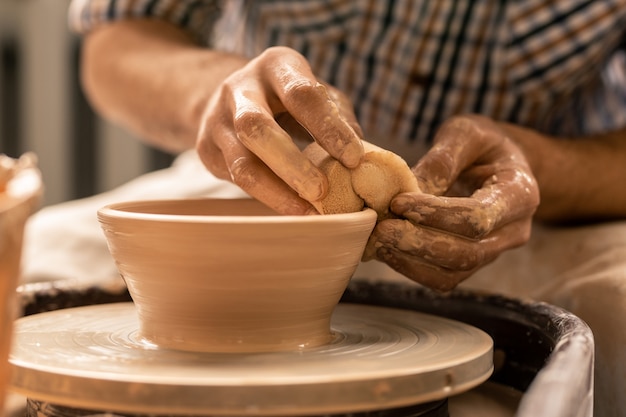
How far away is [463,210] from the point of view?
2.71 feet

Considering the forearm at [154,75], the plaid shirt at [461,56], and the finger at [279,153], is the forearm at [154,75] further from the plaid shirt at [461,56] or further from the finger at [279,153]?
the finger at [279,153]

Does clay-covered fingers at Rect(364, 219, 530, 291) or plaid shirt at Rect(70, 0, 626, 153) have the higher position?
plaid shirt at Rect(70, 0, 626, 153)

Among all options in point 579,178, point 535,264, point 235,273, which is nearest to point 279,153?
point 235,273

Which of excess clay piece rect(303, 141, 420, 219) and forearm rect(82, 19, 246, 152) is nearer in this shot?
excess clay piece rect(303, 141, 420, 219)

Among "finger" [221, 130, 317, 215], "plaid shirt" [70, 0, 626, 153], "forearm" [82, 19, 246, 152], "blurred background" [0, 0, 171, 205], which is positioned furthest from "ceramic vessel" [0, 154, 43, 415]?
"blurred background" [0, 0, 171, 205]

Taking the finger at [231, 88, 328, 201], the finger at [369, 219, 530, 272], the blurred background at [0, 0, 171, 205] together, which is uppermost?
the finger at [231, 88, 328, 201]

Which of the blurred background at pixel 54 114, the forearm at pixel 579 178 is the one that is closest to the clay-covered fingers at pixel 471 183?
the forearm at pixel 579 178

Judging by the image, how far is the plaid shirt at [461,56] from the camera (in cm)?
137

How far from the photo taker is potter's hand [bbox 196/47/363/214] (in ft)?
2.53

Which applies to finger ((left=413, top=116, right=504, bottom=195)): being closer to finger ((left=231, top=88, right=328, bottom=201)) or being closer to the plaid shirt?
finger ((left=231, top=88, right=328, bottom=201))

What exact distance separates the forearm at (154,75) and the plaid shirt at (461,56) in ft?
0.29

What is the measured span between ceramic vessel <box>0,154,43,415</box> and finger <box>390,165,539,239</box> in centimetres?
41

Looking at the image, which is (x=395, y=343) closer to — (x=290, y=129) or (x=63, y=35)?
(x=290, y=129)

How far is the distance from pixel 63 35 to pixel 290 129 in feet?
8.96
